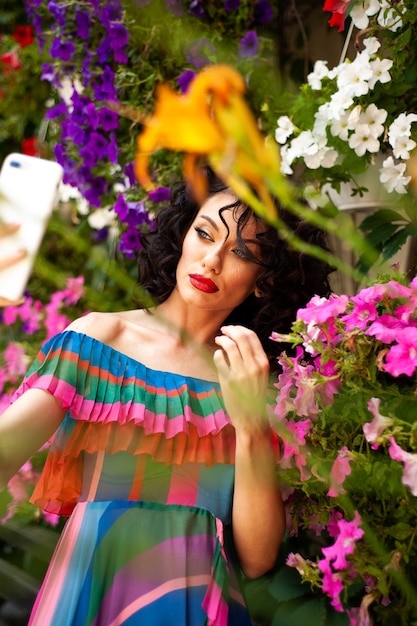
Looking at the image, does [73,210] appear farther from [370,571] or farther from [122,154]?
[370,571]

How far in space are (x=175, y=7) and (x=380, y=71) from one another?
584mm

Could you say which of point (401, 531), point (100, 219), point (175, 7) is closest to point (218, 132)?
point (401, 531)

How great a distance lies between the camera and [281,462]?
89 cm

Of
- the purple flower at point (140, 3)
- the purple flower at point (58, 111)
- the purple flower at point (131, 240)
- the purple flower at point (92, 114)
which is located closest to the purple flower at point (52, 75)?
the purple flower at point (58, 111)

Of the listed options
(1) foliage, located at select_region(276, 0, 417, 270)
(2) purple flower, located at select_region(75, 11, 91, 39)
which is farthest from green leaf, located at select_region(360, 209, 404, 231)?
(2) purple flower, located at select_region(75, 11, 91, 39)

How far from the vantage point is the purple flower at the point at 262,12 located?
4.60ft

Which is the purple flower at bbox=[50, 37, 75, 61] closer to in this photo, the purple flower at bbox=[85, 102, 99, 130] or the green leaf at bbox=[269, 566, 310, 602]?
the purple flower at bbox=[85, 102, 99, 130]

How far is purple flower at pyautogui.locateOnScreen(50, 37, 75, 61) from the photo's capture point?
1469 millimetres

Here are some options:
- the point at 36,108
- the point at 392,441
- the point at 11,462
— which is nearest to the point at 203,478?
the point at 11,462

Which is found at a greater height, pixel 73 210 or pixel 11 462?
pixel 11 462

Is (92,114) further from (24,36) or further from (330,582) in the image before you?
(330,582)

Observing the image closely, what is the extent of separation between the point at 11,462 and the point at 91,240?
1110 mm

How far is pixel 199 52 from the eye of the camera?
1386mm

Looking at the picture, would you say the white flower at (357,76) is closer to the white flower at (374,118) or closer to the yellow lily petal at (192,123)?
the white flower at (374,118)
